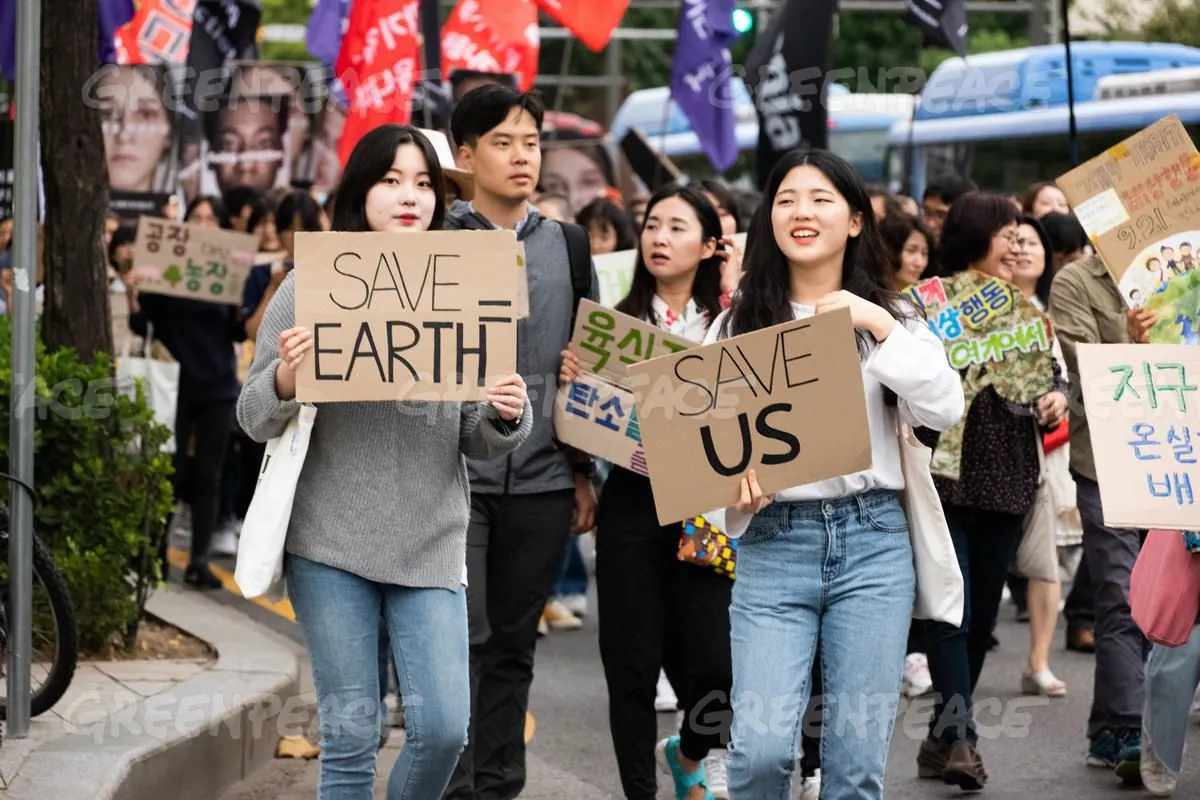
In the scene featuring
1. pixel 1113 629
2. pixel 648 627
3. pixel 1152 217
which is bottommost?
pixel 1113 629

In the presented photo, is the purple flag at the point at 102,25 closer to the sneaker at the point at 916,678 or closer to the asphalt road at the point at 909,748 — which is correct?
the asphalt road at the point at 909,748

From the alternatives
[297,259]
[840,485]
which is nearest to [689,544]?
[840,485]

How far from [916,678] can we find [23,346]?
393cm

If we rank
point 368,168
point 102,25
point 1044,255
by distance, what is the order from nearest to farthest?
1. point 368,168
2. point 1044,255
3. point 102,25

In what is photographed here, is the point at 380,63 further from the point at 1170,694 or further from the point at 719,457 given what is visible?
the point at 719,457

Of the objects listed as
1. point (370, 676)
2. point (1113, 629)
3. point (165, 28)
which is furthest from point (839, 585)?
point (165, 28)

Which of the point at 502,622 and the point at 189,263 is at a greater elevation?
the point at 189,263

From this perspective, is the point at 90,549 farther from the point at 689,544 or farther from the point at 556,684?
the point at 689,544

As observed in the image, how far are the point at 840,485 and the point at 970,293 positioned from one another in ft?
8.06

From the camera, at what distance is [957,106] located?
2186cm

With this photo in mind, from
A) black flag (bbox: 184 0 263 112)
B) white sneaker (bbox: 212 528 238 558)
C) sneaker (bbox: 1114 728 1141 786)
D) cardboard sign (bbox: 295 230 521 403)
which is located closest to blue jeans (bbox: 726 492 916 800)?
cardboard sign (bbox: 295 230 521 403)

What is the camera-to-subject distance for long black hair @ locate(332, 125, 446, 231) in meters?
4.50

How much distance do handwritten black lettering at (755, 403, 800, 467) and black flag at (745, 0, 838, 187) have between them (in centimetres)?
754

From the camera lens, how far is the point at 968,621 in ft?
20.6
